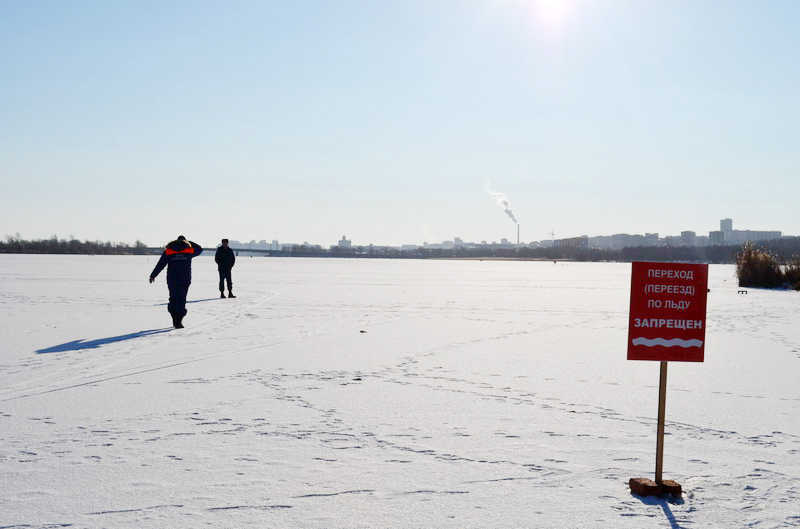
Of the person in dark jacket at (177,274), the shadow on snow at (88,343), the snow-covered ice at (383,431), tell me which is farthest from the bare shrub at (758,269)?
the shadow on snow at (88,343)

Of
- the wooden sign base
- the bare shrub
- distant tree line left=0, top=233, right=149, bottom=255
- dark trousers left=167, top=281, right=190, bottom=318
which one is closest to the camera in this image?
the wooden sign base

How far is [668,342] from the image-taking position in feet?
14.5

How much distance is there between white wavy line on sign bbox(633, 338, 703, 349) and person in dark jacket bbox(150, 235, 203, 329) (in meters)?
10.2

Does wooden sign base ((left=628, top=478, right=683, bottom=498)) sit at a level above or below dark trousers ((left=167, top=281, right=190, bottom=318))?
below

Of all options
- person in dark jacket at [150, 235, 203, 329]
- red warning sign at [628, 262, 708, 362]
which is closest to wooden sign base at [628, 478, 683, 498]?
red warning sign at [628, 262, 708, 362]

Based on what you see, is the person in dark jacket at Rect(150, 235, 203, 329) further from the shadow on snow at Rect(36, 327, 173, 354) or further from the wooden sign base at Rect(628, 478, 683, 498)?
the wooden sign base at Rect(628, 478, 683, 498)

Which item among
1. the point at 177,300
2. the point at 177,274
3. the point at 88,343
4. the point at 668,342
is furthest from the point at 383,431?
the point at 177,274

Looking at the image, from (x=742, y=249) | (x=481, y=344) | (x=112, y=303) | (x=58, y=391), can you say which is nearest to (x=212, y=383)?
(x=58, y=391)

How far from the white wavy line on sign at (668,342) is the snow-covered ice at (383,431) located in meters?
0.88

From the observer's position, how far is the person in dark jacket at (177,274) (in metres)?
12.9

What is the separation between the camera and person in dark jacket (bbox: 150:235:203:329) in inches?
509

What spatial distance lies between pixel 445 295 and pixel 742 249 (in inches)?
684

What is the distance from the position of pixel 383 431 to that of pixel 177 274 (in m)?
8.68

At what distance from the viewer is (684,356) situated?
173 inches
